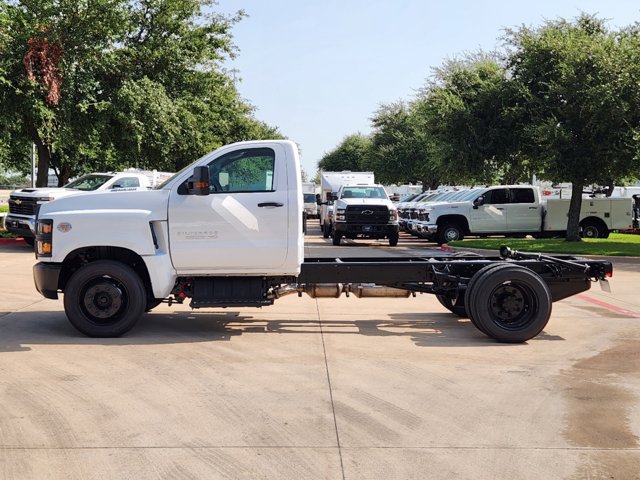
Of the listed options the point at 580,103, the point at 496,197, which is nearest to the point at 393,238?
the point at 496,197

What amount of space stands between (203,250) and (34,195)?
13594mm

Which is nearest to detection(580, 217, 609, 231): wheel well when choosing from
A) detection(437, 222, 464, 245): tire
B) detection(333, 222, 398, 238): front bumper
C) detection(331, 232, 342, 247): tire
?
detection(437, 222, 464, 245): tire

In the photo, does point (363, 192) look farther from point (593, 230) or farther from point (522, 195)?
point (593, 230)

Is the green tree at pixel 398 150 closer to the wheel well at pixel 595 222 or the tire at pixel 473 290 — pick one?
the wheel well at pixel 595 222

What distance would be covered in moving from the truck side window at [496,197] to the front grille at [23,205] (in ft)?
46.5

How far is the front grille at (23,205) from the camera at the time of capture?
2064 cm

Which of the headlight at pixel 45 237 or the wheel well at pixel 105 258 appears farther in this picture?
the wheel well at pixel 105 258

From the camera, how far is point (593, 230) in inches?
1064

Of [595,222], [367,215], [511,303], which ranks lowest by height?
[511,303]

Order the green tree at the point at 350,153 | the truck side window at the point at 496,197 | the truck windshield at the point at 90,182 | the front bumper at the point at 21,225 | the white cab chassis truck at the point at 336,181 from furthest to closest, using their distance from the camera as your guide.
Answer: the green tree at the point at 350,153 < the white cab chassis truck at the point at 336,181 < the truck side window at the point at 496,197 < the truck windshield at the point at 90,182 < the front bumper at the point at 21,225

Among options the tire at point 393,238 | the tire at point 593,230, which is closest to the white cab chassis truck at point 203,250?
the tire at point 393,238

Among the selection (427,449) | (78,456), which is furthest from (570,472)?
(78,456)

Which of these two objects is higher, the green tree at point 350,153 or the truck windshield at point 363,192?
the green tree at point 350,153

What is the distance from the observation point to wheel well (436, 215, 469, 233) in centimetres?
2531
